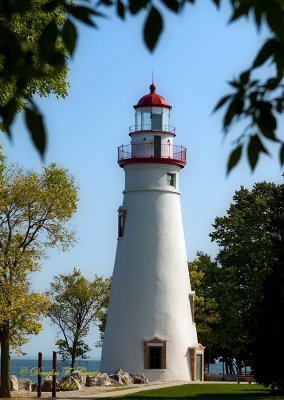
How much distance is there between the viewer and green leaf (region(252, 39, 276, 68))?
3438 mm

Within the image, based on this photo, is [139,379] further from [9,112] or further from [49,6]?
[9,112]

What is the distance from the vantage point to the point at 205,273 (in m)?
53.8

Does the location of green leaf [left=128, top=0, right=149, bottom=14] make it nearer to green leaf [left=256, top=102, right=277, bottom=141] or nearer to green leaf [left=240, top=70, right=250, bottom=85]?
green leaf [left=240, top=70, right=250, bottom=85]

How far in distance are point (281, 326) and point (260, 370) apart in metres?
1.67

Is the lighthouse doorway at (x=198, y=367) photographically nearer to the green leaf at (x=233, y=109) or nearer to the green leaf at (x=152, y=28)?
the green leaf at (x=233, y=109)

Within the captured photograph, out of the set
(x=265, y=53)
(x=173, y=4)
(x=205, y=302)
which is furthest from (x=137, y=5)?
(x=205, y=302)

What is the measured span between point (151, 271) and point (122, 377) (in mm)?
5614

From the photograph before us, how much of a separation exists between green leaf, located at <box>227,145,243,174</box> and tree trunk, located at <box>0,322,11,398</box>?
26.5 meters

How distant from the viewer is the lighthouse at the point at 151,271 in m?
42.3

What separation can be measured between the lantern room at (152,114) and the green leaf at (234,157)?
41321 mm

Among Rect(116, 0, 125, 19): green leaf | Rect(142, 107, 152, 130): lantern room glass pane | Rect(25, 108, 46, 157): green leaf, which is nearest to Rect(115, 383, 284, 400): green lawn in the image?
Rect(142, 107, 152, 130): lantern room glass pane

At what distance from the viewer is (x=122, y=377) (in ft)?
129

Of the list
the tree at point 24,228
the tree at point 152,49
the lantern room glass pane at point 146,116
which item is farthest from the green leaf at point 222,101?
the lantern room glass pane at point 146,116

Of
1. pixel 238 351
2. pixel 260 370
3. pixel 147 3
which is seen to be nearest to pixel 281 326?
pixel 260 370
